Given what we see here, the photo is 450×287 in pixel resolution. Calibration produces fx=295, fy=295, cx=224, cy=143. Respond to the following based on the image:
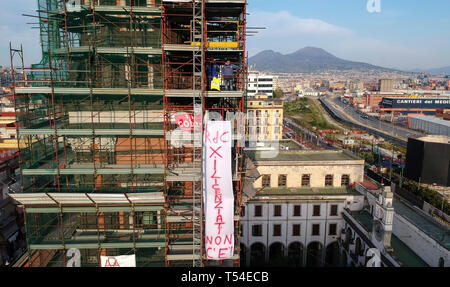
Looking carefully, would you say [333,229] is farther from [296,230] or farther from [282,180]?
[282,180]

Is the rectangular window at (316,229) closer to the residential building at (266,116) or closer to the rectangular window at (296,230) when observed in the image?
the rectangular window at (296,230)

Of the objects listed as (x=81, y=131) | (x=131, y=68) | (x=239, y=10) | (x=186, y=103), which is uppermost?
(x=239, y=10)

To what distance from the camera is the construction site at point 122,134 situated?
16.7 m

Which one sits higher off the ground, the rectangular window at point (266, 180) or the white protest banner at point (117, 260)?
the rectangular window at point (266, 180)

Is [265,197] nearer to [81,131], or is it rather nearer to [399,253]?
[399,253]

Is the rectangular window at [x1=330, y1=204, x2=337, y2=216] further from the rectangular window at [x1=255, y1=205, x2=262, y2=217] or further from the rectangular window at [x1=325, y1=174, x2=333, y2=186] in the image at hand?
the rectangular window at [x1=255, y1=205, x2=262, y2=217]

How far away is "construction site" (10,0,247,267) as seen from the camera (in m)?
16.7

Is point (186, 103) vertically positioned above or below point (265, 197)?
above

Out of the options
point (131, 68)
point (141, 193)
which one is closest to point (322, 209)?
point (141, 193)

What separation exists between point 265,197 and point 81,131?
17.5 metres

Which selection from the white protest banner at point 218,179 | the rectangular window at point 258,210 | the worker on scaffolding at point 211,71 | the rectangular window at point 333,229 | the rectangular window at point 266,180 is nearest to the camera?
the white protest banner at point 218,179

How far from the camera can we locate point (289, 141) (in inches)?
1676

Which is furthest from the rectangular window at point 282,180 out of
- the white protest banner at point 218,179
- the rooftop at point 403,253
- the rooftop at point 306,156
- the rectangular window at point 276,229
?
the white protest banner at point 218,179

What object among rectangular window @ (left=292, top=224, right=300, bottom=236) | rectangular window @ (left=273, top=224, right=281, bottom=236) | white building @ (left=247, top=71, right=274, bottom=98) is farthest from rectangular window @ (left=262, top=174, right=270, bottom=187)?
white building @ (left=247, top=71, right=274, bottom=98)
